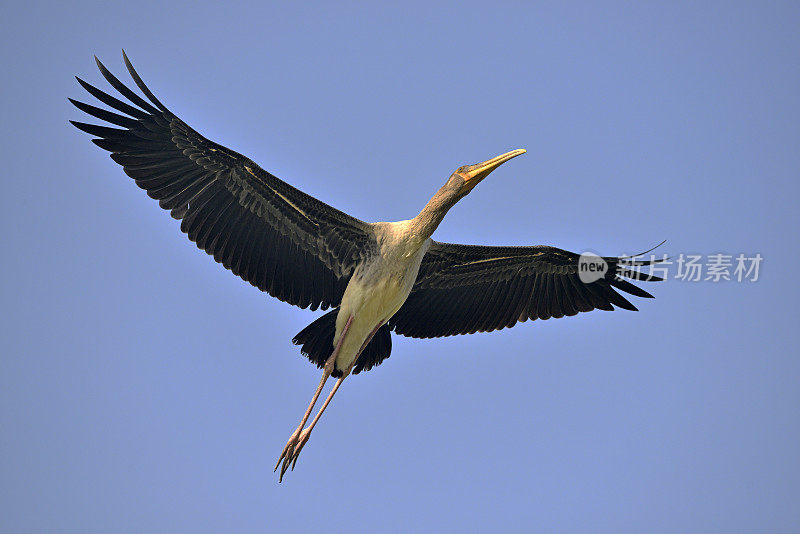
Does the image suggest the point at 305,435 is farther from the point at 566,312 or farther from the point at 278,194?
the point at 566,312

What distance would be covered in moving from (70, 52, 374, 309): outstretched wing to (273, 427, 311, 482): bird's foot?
152cm

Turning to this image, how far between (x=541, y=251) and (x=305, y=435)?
3.64 meters

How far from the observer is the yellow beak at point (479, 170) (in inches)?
427

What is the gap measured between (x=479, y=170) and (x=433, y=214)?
2.32 ft

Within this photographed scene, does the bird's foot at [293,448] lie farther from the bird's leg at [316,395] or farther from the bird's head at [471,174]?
the bird's head at [471,174]

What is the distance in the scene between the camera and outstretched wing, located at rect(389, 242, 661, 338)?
40.0 ft

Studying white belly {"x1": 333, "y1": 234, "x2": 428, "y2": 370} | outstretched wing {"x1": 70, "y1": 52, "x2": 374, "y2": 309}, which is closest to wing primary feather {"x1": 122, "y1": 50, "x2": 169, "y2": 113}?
outstretched wing {"x1": 70, "y1": 52, "x2": 374, "y2": 309}

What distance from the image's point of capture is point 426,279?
1218 cm

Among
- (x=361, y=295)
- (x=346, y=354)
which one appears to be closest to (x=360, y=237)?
(x=361, y=295)

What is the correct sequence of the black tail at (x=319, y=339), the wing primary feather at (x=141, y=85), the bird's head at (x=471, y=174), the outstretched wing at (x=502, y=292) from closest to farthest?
1. the wing primary feather at (x=141, y=85)
2. the bird's head at (x=471, y=174)
3. the black tail at (x=319, y=339)
4. the outstretched wing at (x=502, y=292)

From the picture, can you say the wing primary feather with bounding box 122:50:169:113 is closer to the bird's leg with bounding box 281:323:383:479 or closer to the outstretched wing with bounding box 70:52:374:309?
the outstretched wing with bounding box 70:52:374:309

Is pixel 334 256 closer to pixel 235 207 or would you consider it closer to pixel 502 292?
pixel 235 207

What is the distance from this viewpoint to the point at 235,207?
11070 mm

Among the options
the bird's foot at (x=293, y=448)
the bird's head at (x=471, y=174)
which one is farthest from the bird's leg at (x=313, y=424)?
the bird's head at (x=471, y=174)
